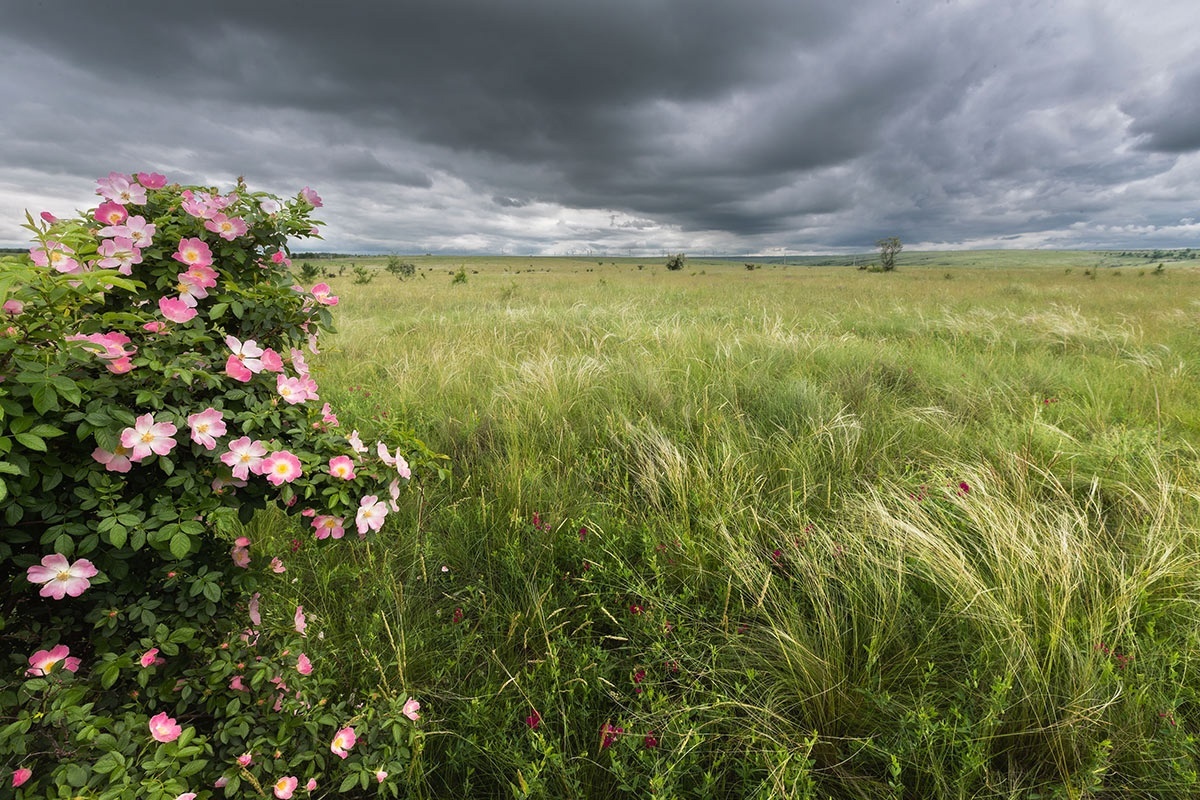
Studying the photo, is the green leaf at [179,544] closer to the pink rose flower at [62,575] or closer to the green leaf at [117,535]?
the green leaf at [117,535]

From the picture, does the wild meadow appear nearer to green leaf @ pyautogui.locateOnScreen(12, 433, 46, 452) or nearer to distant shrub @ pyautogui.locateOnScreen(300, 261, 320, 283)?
green leaf @ pyautogui.locateOnScreen(12, 433, 46, 452)

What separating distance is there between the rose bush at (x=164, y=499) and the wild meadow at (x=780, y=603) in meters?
0.29

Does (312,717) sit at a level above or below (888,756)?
above

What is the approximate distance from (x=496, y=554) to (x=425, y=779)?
80 cm

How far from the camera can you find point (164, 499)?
1.05 m

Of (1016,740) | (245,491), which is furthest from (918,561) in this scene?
(245,491)

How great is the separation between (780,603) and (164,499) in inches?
73.5

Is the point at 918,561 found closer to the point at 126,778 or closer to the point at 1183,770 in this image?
the point at 1183,770

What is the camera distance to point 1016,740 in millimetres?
1338

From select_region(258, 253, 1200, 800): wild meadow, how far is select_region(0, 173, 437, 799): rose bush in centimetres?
29

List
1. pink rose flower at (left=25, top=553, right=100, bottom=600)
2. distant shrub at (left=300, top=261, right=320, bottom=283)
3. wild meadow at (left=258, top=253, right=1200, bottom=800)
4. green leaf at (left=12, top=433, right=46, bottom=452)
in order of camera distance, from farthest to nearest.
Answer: distant shrub at (left=300, top=261, right=320, bottom=283) → wild meadow at (left=258, top=253, right=1200, bottom=800) → pink rose flower at (left=25, top=553, right=100, bottom=600) → green leaf at (left=12, top=433, right=46, bottom=452)

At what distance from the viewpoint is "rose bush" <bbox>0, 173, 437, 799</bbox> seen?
92 centimetres

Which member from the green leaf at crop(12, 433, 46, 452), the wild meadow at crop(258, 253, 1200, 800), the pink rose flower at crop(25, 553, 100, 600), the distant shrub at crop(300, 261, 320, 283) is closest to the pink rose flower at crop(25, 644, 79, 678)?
the pink rose flower at crop(25, 553, 100, 600)

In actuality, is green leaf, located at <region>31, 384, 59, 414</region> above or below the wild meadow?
above
